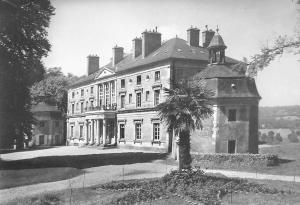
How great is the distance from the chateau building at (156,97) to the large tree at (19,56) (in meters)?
11.4

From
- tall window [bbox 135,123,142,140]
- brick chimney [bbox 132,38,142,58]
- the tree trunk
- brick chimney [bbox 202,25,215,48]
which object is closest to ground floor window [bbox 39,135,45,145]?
brick chimney [bbox 132,38,142,58]

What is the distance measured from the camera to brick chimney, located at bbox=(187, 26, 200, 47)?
4578 cm

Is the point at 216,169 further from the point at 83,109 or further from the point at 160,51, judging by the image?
the point at 83,109

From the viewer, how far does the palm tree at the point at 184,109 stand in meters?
20.7

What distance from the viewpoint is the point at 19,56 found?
27.8 meters

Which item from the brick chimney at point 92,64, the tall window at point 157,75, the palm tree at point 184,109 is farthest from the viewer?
the brick chimney at point 92,64

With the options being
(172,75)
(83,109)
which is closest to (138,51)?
(172,75)

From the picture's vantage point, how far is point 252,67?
655 inches

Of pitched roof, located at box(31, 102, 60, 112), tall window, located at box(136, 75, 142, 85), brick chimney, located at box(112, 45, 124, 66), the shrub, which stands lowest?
the shrub

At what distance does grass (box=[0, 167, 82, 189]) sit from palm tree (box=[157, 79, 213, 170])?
319 inches

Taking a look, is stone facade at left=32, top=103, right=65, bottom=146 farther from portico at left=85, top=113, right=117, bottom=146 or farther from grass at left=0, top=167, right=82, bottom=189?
grass at left=0, top=167, right=82, bottom=189

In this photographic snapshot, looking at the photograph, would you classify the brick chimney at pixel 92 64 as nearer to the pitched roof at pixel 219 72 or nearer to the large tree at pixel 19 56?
the pitched roof at pixel 219 72

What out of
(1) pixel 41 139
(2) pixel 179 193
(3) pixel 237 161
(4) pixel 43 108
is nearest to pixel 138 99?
(3) pixel 237 161

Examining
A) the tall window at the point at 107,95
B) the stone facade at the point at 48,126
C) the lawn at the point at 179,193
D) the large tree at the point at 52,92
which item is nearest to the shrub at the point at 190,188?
the lawn at the point at 179,193
